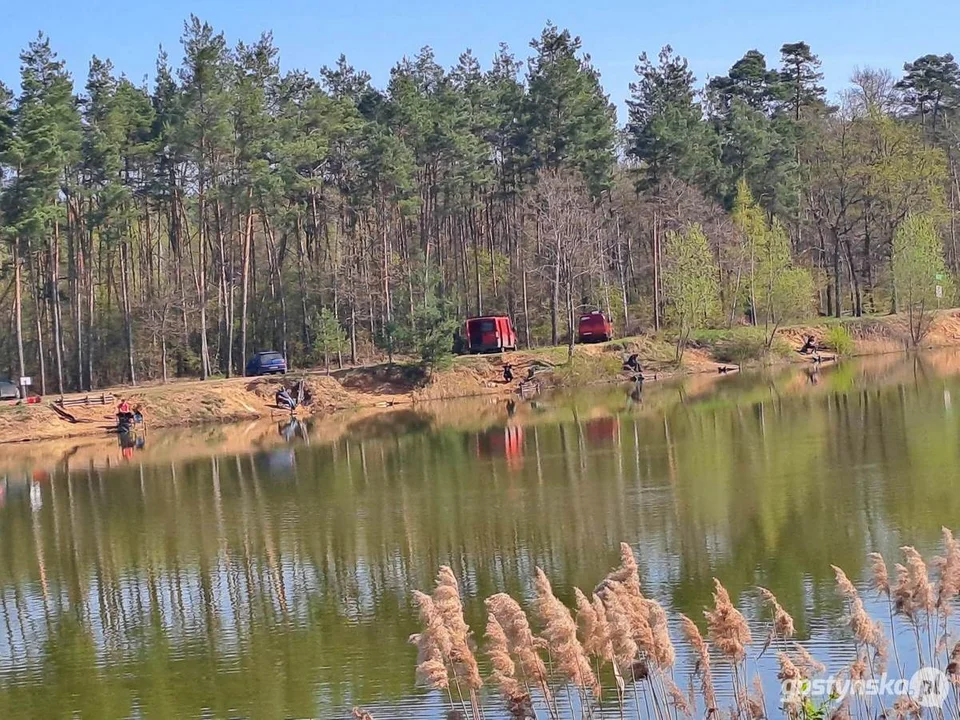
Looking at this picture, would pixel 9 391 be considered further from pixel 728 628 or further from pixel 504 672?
pixel 728 628

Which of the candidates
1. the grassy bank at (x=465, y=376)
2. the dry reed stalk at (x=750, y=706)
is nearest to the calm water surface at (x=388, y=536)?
the dry reed stalk at (x=750, y=706)

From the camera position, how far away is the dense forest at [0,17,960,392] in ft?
212

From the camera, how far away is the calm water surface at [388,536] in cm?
1864

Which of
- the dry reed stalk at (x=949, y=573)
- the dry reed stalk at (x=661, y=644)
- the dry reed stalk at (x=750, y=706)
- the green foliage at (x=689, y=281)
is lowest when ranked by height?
the dry reed stalk at (x=750, y=706)

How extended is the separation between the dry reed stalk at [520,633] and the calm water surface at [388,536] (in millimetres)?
4038

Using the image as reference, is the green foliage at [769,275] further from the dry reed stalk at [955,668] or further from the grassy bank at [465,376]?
the dry reed stalk at [955,668]

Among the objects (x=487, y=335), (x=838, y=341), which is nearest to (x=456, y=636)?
(x=487, y=335)

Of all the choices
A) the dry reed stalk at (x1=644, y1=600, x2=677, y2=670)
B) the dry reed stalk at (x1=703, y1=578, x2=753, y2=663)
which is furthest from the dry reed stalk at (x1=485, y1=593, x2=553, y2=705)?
the dry reed stalk at (x1=703, y1=578, x2=753, y2=663)

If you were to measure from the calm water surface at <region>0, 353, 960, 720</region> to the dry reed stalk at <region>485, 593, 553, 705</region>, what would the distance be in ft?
13.2

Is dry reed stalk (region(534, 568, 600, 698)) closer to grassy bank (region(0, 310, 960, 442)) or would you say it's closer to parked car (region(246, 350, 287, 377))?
grassy bank (region(0, 310, 960, 442))

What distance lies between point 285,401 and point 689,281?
77.2 ft

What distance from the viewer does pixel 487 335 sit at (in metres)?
69.1

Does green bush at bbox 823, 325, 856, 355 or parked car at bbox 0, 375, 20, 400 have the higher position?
parked car at bbox 0, 375, 20, 400

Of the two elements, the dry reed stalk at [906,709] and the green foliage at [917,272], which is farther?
the green foliage at [917,272]
